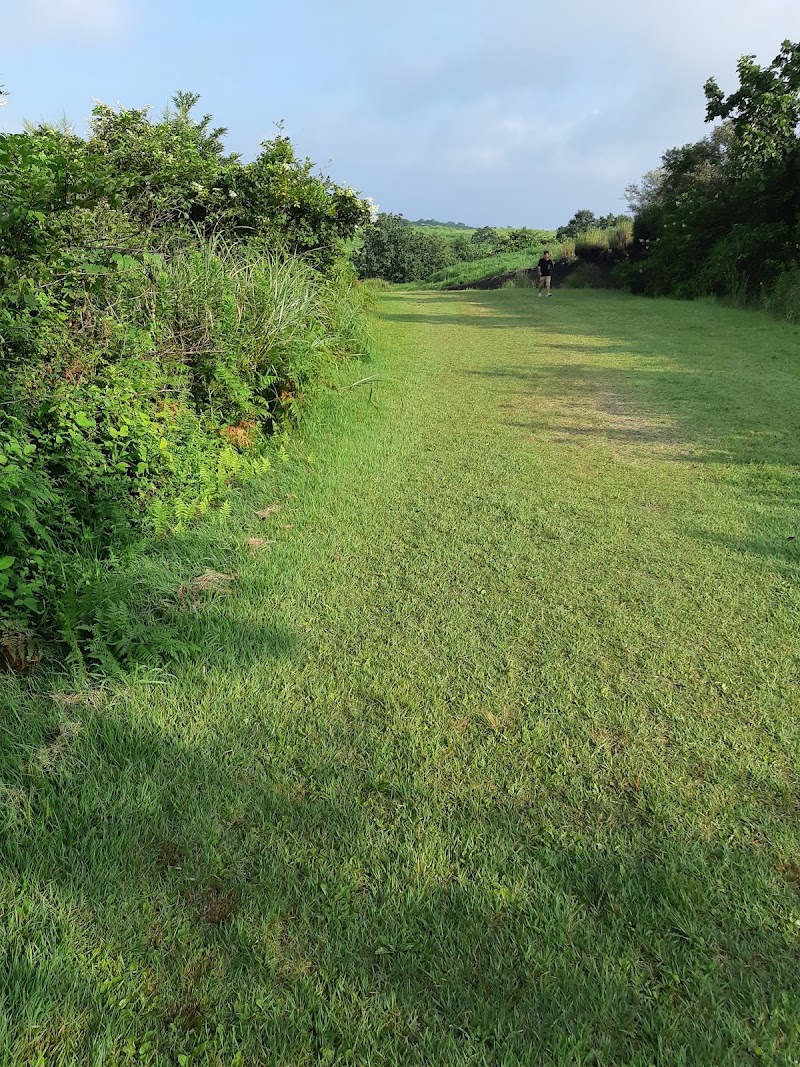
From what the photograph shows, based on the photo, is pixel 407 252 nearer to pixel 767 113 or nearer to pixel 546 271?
pixel 546 271

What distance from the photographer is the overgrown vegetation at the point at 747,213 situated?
12992 mm

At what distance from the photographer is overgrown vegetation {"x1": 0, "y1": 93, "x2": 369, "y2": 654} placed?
263 cm

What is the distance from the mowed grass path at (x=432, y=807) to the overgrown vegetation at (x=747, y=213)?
1084 cm

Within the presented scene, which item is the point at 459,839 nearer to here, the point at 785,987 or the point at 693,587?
the point at 785,987

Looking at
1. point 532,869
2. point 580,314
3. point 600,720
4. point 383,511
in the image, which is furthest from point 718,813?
point 580,314

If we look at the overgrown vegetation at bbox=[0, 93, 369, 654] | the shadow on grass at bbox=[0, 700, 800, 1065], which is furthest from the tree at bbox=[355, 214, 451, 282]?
the shadow on grass at bbox=[0, 700, 800, 1065]

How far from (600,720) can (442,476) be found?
2662 mm

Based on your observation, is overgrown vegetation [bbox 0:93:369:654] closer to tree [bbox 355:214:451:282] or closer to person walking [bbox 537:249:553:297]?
person walking [bbox 537:249:553:297]

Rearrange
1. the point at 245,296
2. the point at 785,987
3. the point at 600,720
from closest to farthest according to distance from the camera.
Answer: the point at 785,987 < the point at 600,720 < the point at 245,296

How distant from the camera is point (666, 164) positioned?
22.5m

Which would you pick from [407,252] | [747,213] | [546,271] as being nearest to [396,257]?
[407,252]

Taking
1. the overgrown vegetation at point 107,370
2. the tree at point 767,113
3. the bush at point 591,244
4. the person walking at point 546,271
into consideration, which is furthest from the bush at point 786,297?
the overgrown vegetation at point 107,370

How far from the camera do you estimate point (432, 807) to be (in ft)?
6.27

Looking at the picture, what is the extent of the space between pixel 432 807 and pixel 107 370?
2.81 m
